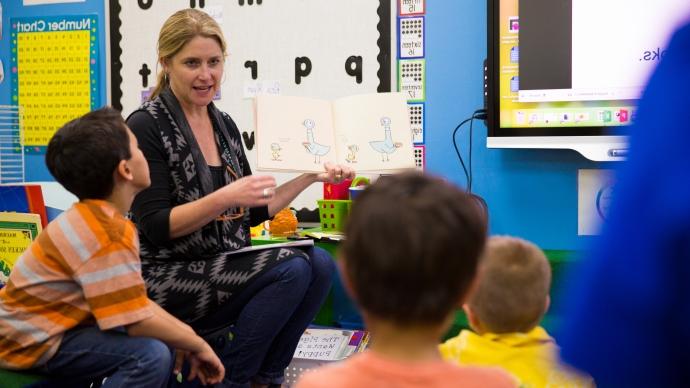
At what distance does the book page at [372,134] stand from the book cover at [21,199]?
3.30 feet

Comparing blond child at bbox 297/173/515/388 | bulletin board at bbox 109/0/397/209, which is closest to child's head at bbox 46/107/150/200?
blond child at bbox 297/173/515/388

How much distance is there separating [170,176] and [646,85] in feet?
→ 5.14

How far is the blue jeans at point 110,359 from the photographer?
1639 millimetres

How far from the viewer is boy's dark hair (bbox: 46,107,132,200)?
1.70m

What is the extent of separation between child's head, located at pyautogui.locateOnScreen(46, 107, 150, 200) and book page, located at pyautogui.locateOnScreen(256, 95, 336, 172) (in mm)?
602

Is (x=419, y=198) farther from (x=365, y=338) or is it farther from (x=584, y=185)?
(x=584, y=185)

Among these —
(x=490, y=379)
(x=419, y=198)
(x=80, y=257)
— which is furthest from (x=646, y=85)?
(x=80, y=257)

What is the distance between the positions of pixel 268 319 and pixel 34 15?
7.49ft

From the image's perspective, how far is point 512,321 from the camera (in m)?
1.29

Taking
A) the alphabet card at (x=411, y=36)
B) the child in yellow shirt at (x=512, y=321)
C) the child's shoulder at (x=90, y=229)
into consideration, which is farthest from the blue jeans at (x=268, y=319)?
the alphabet card at (x=411, y=36)

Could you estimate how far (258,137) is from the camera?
2.31m

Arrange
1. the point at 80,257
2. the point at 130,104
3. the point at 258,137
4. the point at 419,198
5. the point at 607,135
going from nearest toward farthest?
the point at 419,198
the point at 80,257
the point at 258,137
the point at 607,135
the point at 130,104

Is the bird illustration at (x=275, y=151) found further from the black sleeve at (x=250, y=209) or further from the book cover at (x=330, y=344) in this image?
the book cover at (x=330, y=344)

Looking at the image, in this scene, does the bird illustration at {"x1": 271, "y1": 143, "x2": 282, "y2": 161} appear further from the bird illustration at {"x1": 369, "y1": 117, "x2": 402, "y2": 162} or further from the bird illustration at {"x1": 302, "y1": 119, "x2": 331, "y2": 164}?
the bird illustration at {"x1": 369, "y1": 117, "x2": 402, "y2": 162}
